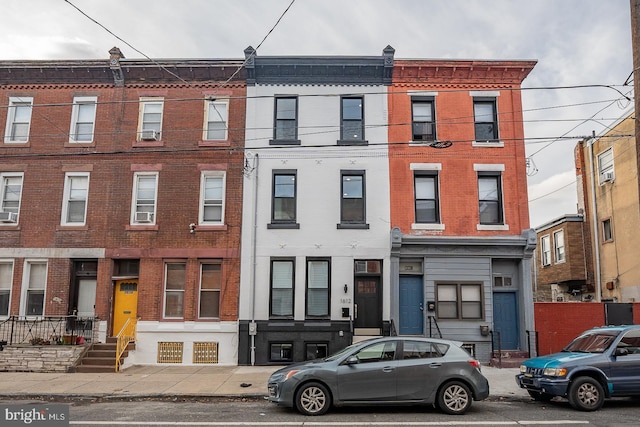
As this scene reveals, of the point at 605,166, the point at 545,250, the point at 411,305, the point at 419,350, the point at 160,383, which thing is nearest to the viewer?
the point at 419,350

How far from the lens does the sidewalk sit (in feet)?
39.3

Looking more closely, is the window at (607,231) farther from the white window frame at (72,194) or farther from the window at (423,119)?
the white window frame at (72,194)

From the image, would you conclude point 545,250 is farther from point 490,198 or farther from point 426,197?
point 426,197

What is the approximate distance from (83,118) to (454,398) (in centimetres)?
1603

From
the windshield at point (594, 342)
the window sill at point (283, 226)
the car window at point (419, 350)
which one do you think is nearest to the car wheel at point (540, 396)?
the windshield at point (594, 342)

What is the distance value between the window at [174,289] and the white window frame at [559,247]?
18790 mm

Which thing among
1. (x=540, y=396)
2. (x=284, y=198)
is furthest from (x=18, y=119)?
(x=540, y=396)

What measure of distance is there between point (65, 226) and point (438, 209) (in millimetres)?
13116

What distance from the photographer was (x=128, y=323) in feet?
54.9

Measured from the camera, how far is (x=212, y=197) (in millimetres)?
18062

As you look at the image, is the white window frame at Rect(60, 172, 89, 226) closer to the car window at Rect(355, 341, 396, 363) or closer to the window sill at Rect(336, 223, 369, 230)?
the window sill at Rect(336, 223, 369, 230)

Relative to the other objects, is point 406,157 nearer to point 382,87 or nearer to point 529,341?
point 382,87

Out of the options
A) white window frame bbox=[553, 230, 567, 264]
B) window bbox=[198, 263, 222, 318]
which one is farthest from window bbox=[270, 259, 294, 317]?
white window frame bbox=[553, 230, 567, 264]

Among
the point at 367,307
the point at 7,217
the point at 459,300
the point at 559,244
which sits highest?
the point at 559,244
